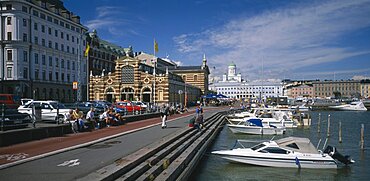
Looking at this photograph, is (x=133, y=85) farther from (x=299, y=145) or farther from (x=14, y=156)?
(x=14, y=156)

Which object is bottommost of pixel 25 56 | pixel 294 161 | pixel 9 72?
pixel 294 161

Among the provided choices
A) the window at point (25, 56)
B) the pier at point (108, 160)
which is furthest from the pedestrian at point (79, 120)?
the window at point (25, 56)

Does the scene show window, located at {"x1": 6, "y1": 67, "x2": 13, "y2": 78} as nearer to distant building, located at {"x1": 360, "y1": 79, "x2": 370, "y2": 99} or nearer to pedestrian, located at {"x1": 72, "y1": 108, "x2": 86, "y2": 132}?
pedestrian, located at {"x1": 72, "y1": 108, "x2": 86, "y2": 132}

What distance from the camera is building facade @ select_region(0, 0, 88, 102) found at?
58.3 m

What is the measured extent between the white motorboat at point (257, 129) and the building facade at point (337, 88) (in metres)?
155

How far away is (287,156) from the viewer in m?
17.9

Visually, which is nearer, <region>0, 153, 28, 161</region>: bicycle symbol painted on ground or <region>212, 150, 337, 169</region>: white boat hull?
<region>0, 153, 28, 161</region>: bicycle symbol painted on ground

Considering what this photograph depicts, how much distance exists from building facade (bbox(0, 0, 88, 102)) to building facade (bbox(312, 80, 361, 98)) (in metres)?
141

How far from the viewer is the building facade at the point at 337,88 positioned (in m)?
172

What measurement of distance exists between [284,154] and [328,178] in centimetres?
263

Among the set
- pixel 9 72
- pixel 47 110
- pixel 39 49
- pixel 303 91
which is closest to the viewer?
pixel 47 110

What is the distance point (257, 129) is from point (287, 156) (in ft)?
50.3

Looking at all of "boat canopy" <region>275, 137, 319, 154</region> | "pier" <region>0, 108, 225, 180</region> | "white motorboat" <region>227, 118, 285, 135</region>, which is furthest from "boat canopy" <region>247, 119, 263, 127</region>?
"pier" <region>0, 108, 225, 180</region>

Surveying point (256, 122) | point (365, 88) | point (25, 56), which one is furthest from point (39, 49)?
point (365, 88)
